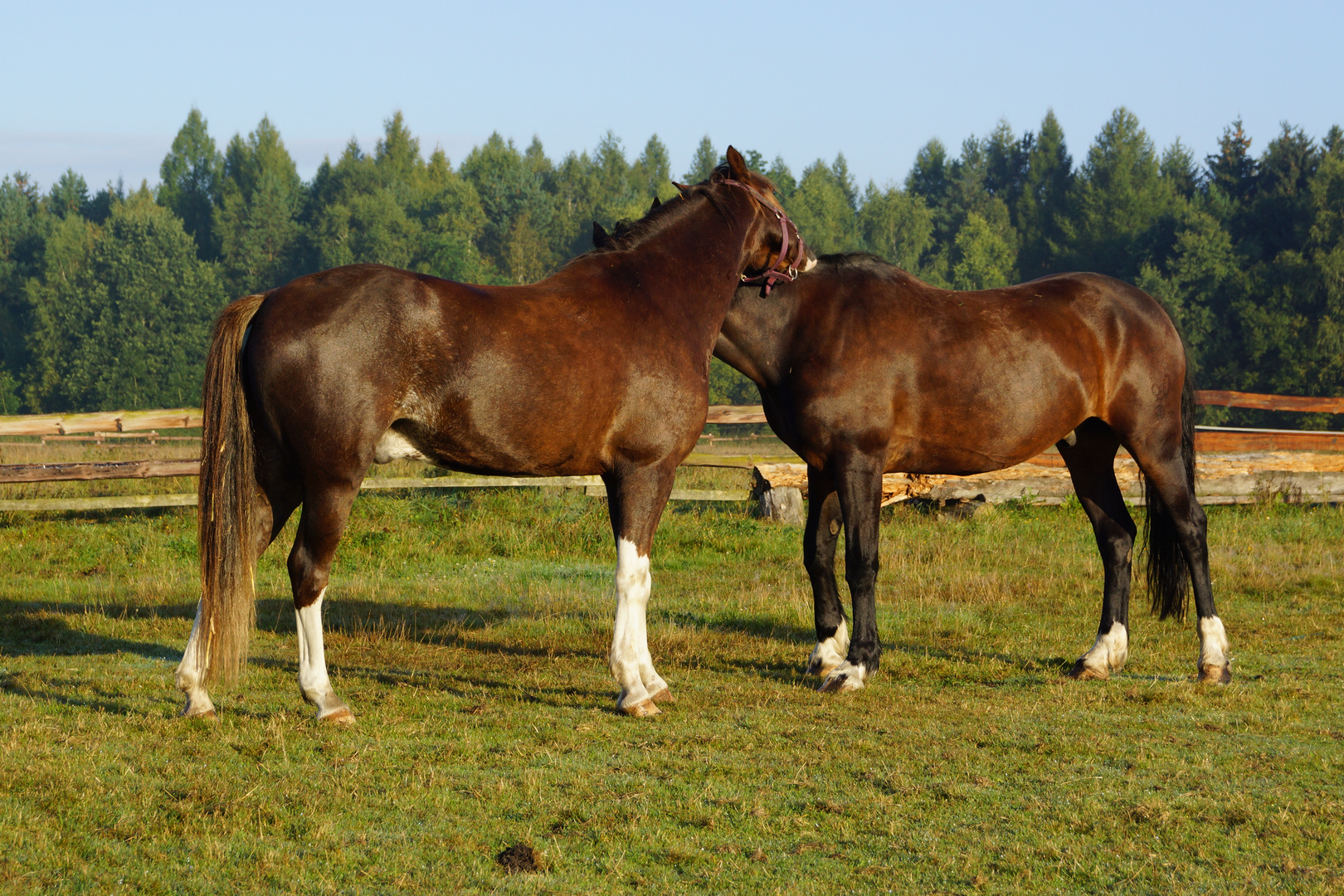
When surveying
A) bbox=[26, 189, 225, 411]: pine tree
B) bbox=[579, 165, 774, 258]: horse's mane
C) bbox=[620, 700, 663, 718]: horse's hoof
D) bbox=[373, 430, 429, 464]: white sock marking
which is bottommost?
bbox=[620, 700, 663, 718]: horse's hoof

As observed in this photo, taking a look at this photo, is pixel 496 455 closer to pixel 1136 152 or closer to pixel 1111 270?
pixel 1111 270

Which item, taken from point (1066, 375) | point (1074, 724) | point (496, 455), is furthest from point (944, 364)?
point (496, 455)

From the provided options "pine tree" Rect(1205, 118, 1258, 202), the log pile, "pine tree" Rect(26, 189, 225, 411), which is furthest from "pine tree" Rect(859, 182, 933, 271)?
the log pile

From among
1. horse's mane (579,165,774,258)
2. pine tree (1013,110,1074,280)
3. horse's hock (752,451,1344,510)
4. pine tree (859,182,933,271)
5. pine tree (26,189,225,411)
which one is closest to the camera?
horse's mane (579,165,774,258)

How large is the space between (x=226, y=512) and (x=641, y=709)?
2036mm

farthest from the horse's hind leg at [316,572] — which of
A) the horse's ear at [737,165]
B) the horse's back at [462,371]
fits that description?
the horse's ear at [737,165]

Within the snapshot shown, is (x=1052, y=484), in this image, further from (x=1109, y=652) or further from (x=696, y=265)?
(x=696, y=265)

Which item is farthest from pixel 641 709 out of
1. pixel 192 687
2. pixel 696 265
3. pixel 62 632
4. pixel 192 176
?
pixel 192 176

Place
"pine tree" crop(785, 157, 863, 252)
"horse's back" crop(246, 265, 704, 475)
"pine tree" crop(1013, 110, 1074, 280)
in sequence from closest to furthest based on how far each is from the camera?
"horse's back" crop(246, 265, 704, 475) < "pine tree" crop(1013, 110, 1074, 280) < "pine tree" crop(785, 157, 863, 252)

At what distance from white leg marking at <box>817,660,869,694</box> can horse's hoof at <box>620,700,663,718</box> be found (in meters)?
1.05

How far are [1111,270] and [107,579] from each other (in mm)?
52059

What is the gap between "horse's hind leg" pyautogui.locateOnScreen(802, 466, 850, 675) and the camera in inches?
251

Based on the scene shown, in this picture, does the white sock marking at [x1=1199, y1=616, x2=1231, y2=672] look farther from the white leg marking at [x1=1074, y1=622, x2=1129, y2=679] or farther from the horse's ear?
the horse's ear

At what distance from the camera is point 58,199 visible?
284ft
